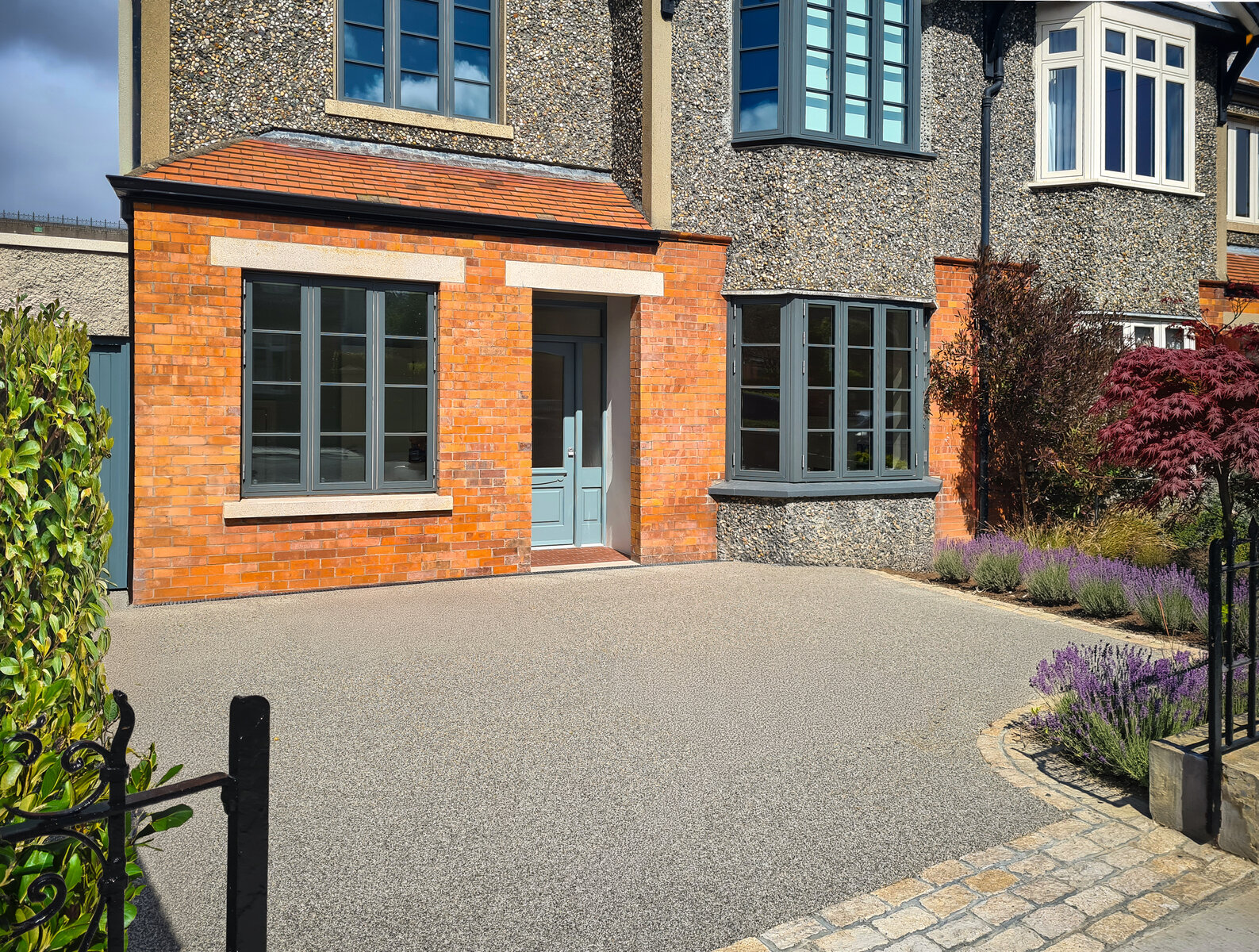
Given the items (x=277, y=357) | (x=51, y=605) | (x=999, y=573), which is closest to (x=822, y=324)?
(x=999, y=573)

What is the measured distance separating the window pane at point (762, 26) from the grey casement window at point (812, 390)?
9.66ft

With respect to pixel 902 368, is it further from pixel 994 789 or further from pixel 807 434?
pixel 994 789

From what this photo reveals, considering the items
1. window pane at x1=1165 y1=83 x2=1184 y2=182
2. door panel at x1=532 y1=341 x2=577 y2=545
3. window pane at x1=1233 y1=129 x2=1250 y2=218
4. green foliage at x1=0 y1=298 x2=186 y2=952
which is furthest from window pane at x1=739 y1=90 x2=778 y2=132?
window pane at x1=1233 y1=129 x2=1250 y2=218

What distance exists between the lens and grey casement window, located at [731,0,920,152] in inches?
439

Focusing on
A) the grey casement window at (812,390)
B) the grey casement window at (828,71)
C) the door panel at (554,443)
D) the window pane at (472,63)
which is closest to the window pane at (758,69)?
the grey casement window at (828,71)

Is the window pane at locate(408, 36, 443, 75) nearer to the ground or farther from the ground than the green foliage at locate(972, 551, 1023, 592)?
farther from the ground

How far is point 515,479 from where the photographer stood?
10422mm

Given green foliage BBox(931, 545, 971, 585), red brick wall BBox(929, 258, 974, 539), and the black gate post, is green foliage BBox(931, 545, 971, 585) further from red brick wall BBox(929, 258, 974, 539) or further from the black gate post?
the black gate post

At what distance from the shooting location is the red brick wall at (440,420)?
8773mm

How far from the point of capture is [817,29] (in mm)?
11328

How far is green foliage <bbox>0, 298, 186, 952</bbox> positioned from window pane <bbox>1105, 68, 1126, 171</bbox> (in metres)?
13.9

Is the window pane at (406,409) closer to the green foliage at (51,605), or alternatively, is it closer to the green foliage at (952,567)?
the green foliage at (952,567)

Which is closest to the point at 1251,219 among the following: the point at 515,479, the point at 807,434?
the point at 807,434

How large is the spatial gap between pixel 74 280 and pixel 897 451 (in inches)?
410
